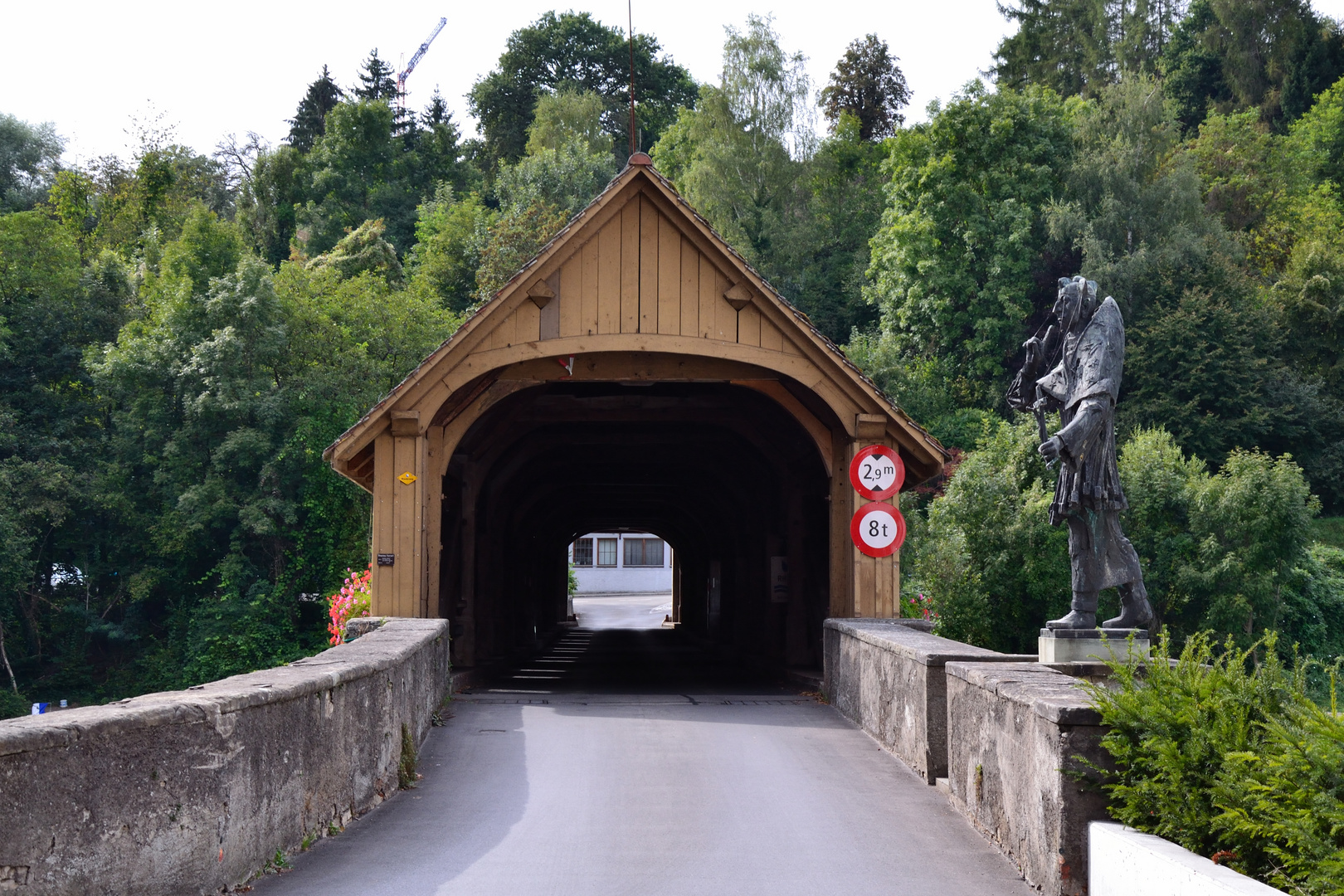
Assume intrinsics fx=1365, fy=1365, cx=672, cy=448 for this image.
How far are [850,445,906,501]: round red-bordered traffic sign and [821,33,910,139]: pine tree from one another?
2056 inches

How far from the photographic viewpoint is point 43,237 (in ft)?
149

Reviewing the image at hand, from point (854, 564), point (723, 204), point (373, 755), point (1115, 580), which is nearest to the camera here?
point (373, 755)

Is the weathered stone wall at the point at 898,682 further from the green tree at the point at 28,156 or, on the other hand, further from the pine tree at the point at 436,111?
the pine tree at the point at 436,111

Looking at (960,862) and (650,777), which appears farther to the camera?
(650,777)

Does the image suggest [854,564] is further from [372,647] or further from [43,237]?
[43,237]

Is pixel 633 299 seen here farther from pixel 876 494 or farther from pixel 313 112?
pixel 313 112

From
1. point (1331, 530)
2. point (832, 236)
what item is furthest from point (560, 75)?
point (1331, 530)

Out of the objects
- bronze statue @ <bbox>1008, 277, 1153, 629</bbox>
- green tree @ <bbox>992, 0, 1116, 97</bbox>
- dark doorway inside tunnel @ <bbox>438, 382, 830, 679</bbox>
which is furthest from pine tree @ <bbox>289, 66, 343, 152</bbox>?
bronze statue @ <bbox>1008, 277, 1153, 629</bbox>

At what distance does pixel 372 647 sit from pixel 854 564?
22.0ft

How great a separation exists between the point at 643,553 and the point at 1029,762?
7626 centimetres

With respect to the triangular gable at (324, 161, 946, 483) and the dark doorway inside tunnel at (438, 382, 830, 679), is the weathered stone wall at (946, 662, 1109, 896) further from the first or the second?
the dark doorway inside tunnel at (438, 382, 830, 679)

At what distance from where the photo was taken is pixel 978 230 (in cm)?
4541

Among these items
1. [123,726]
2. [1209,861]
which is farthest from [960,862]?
[123,726]

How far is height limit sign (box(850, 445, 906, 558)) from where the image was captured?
13938 mm
